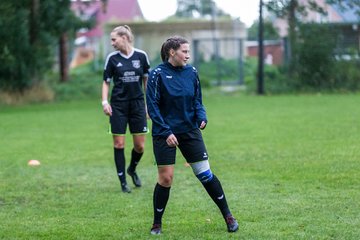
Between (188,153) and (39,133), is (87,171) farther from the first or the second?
(39,133)

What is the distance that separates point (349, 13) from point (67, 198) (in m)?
22.4

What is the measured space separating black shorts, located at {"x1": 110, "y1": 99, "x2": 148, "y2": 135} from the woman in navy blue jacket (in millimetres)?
2685

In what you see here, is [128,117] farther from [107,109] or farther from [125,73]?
[125,73]

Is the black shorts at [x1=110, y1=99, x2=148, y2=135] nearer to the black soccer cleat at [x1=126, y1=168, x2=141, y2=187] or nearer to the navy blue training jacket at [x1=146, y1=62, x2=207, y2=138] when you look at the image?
the black soccer cleat at [x1=126, y1=168, x2=141, y2=187]

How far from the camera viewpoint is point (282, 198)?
332 inches

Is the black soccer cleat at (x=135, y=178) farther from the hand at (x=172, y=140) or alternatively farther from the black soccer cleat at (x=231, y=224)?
the hand at (x=172, y=140)

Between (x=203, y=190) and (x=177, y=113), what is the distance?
2632 millimetres

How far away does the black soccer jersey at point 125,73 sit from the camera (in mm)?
9562

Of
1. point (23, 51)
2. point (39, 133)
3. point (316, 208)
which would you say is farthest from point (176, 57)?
point (23, 51)

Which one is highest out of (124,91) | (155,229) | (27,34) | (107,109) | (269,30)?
(27,34)

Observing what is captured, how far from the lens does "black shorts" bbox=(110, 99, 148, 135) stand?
9.52 m

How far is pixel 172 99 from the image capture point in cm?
677

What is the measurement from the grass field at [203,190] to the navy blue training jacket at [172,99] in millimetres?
1033

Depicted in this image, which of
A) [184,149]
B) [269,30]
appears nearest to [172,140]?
[184,149]
